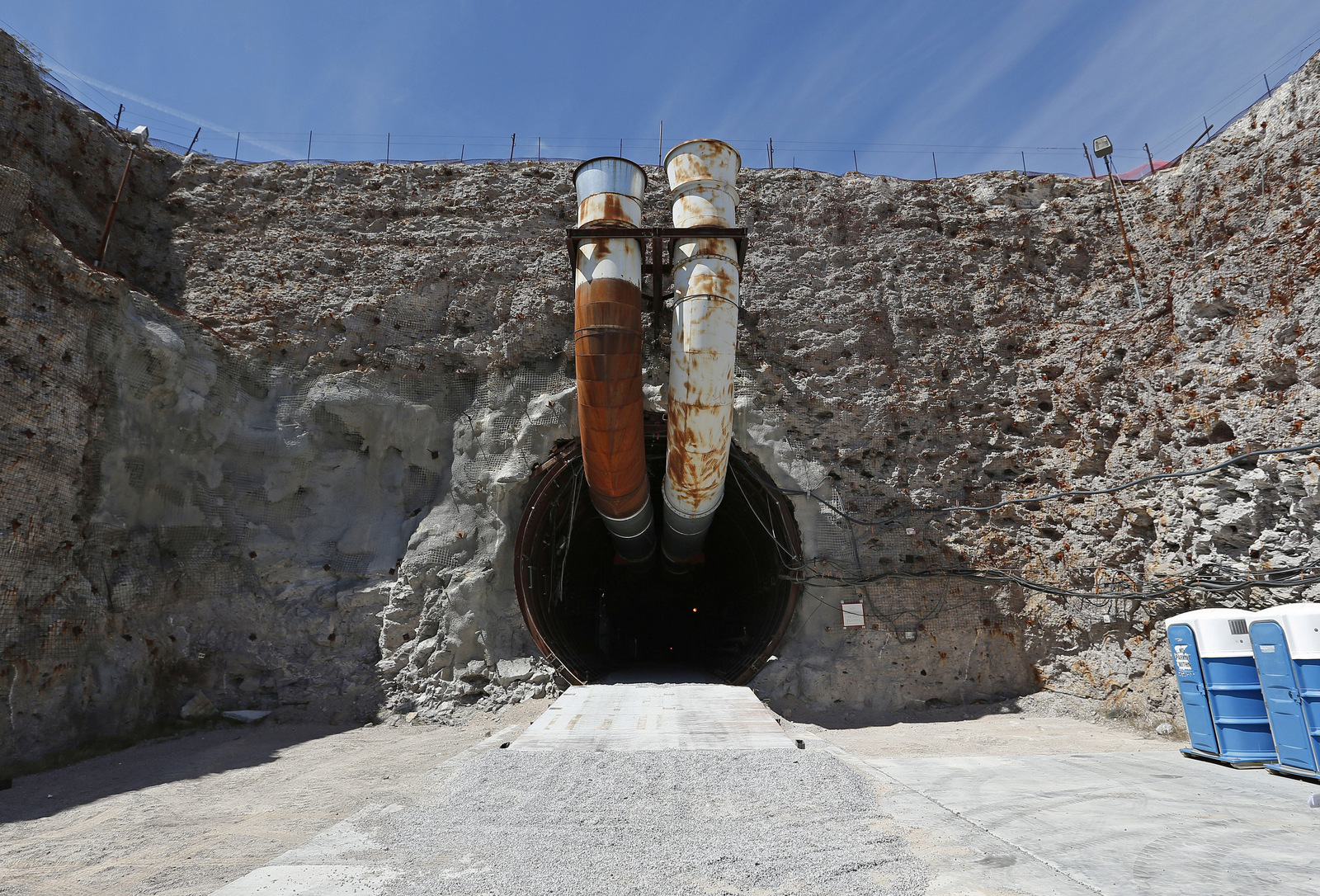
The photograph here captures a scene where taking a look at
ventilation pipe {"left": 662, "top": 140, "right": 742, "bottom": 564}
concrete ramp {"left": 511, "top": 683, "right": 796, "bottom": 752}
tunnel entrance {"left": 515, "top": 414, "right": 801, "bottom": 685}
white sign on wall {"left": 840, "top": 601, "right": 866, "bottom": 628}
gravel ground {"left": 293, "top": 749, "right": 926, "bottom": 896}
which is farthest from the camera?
tunnel entrance {"left": 515, "top": 414, "right": 801, "bottom": 685}

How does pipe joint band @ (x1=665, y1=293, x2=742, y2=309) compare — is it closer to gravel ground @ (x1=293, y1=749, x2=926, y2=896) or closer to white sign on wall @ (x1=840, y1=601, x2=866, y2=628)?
white sign on wall @ (x1=840, y1=601, x2=866, y2=628)

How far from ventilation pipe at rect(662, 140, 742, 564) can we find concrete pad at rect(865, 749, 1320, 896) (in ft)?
13.2

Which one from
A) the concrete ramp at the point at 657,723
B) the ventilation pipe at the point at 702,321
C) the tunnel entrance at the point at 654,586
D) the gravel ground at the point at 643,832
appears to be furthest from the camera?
the tunnel entrance at the point at 654,586

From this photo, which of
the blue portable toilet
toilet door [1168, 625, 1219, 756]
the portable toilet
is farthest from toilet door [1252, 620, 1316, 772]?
toilet door [1168, 625, 1219, 756]

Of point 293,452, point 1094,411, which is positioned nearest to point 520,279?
point 293,452

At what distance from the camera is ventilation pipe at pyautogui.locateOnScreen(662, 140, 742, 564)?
823 cm

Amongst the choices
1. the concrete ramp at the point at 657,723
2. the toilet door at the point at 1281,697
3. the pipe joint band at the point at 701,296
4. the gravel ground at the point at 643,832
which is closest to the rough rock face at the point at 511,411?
the concrete ramp at the point at 657,723

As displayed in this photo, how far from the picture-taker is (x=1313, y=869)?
338 centimetres

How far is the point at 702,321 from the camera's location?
8.20 meters

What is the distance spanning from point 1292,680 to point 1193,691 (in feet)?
3.36

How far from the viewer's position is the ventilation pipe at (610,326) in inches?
317

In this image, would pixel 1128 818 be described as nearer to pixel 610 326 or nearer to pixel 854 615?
pixel 854 615

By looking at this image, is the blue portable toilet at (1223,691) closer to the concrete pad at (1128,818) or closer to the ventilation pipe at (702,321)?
the concrete pad at (1128,818)

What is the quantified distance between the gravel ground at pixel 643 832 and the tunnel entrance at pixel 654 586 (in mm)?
4782
